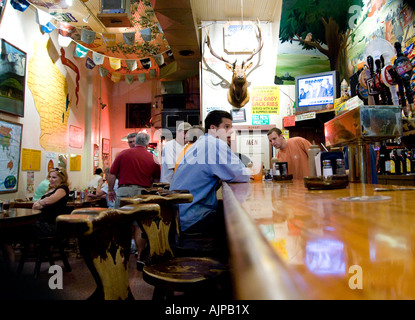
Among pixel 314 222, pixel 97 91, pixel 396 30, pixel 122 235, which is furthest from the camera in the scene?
pixel 97 91

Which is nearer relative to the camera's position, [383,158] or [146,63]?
[383,158]

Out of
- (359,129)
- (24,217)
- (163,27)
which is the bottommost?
(24,217)

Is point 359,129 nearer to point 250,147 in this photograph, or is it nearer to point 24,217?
point 24,217

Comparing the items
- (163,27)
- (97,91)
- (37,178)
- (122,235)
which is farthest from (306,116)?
(97,91)

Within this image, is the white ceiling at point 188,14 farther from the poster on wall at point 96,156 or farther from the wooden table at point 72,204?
the poster on wall at point 96,156

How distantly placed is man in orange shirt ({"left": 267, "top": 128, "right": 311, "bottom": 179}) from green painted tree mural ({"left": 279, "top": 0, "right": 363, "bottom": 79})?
6.42 feet

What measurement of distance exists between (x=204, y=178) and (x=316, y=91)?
12.8 feet

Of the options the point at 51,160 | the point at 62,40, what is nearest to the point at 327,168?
the point at 62,40

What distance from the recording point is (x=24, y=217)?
10.0 feet

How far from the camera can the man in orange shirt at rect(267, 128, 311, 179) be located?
14.4 ft

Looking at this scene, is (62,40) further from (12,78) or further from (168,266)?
(168,266)

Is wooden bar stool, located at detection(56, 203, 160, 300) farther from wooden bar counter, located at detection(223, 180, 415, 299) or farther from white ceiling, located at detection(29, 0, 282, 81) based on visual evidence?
white ceiling, located at detection(29, 0, 282, 81)

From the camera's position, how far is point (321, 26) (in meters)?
5.85
